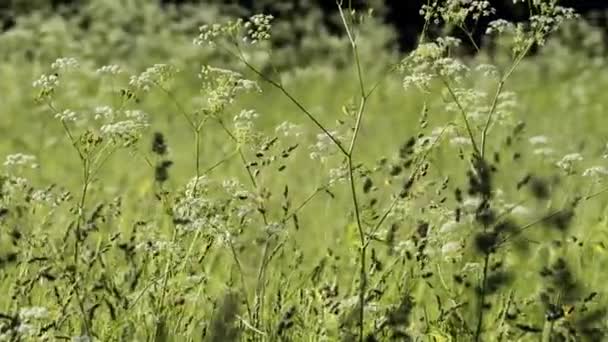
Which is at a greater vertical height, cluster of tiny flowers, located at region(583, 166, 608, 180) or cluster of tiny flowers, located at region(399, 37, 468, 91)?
cluster of tiny flowers, located at region(399, 37, 468, 91)

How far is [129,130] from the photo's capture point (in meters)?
2.77

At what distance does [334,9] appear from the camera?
1426 centimetres

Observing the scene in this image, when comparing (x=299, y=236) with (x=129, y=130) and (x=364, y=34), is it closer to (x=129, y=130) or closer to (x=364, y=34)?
(x=129, y=130)

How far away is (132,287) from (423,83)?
78cm

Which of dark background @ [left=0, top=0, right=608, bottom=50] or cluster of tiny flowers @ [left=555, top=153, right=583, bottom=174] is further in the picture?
dark background @ [left=0, top=0, right=608, bottom=50]

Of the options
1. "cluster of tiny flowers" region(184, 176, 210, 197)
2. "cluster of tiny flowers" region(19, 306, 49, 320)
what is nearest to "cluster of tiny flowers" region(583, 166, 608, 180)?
"cluster of tiny flowers" region(184, 176, 210, 197)

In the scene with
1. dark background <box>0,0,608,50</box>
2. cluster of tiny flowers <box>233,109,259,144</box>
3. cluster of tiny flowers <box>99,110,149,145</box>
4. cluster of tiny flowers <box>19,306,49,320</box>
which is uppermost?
dark background <box>0,0,608,50</box>

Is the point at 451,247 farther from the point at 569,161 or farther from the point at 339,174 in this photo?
the point at 569,161

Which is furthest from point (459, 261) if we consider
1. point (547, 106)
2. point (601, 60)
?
point (601, 60)

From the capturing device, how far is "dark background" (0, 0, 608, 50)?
1284 cm

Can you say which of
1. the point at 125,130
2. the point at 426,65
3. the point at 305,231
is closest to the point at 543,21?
the point at 426,65

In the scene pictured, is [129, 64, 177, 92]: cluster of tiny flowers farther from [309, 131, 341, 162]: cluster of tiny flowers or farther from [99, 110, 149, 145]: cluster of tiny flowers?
[309, 131, 341, 162]: cluster of tiny flowers

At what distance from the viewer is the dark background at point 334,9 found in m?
12.8

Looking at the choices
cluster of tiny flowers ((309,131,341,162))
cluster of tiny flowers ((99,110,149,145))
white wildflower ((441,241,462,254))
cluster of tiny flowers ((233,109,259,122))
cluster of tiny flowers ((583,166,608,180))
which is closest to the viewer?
cluster of tiny flowers ((99,110,149,145))
